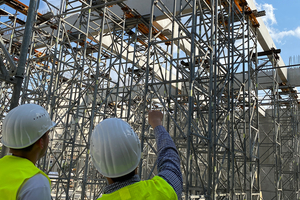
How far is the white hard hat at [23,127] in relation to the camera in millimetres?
2025

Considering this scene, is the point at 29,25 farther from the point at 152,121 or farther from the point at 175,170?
the point at 175,170

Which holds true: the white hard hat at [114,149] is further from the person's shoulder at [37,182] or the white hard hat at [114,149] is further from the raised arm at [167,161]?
the person's shoulder at [37,182]

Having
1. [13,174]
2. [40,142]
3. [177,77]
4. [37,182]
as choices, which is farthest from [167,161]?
[177,77]

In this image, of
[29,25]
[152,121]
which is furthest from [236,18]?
[152,121]

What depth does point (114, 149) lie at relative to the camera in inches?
56.0

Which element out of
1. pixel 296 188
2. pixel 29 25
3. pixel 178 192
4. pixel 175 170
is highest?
pixel 29 25

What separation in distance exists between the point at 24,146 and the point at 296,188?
67.0 feet

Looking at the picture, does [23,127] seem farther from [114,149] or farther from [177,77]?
[177,77]

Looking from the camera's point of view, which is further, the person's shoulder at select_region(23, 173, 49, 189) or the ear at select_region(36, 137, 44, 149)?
the ear at select_region(36, 137, 44, 149)

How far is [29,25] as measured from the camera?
15.5ft

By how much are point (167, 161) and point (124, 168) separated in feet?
0.87

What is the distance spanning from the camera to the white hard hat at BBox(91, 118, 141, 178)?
1.42 meters

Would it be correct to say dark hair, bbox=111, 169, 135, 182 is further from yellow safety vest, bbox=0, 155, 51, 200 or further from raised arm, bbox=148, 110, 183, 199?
yellow safety vest, bbox=0, 155, 51, 200

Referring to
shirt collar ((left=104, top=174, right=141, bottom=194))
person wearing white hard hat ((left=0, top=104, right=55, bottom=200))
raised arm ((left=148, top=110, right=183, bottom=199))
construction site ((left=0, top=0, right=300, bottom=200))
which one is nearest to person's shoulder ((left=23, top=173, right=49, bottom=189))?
person wearing white hard hat ((left=0, top=104, right=55, bottom=200))
